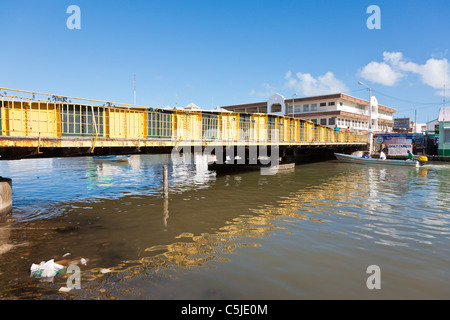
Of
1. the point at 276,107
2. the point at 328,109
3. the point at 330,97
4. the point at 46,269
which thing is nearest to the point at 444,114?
the point at 328,109

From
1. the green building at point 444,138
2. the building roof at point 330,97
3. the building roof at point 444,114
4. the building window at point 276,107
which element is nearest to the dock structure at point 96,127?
the green building at point 444,138

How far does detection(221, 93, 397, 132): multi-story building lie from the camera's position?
59.7m

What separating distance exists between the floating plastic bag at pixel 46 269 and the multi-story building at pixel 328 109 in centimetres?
5341

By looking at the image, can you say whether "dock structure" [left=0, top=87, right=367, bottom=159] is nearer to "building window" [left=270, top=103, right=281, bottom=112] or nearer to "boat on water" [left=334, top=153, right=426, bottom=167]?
"boat on water" [left=334, top=153, right=426, bottom=167]

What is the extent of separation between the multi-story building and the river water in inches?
1827

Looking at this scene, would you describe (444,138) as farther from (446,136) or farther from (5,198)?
(5,198)

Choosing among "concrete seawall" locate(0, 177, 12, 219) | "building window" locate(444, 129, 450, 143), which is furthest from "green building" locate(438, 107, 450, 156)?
"concrete seawall" locate(0, 177, 12, 219)

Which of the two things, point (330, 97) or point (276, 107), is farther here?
point (276, 107)

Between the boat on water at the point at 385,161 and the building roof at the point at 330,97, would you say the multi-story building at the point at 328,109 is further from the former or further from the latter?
the boat on water at the point at 385,161

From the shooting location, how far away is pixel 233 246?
8.11 m

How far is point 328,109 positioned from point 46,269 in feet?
→ 205

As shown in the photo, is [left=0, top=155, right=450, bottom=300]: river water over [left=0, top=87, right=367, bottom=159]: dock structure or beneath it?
beneath

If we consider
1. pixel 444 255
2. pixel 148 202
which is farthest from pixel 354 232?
pixel 148 202
